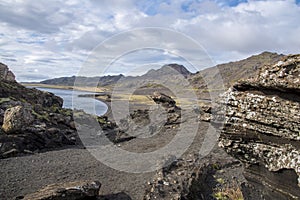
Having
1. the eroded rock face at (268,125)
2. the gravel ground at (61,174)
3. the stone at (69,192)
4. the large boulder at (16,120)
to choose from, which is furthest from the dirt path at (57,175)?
the eroded rock face at (268,125)

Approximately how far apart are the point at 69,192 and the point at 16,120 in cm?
1415

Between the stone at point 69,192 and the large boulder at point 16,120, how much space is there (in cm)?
1236

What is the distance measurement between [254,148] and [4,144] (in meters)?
18.9

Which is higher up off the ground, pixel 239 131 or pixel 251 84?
pixel 251 84

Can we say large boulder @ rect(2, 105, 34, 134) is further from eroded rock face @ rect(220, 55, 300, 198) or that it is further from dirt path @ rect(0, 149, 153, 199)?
eroded rock face @ rect(220, 55, 300, 198)

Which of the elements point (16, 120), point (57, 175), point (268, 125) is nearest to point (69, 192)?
point (57, 175)

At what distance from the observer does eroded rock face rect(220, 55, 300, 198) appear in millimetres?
7750

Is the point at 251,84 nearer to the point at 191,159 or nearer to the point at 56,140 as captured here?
the point at 191,159

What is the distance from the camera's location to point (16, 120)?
22.9 meters

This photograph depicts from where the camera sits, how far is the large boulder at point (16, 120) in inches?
882

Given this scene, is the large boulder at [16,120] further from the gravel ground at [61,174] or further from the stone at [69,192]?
the stone at [69,192]

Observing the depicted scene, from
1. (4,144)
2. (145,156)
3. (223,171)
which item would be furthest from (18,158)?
(223,171)

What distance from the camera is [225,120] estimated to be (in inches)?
375

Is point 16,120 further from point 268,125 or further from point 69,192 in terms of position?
point 268,125
